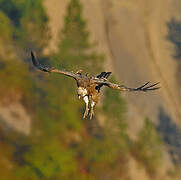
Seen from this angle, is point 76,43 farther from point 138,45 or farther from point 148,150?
point 138,45

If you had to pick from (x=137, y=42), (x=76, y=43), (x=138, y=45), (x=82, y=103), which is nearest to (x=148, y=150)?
(x=82, y=103)

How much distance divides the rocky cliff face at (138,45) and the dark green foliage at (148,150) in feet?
13.9

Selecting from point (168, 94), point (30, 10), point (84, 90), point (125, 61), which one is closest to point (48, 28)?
point (30, 10)

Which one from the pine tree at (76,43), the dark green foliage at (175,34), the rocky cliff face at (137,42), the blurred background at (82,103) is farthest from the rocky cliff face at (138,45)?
the pine tree at (76,43)

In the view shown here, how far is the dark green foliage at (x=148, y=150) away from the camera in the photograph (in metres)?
124

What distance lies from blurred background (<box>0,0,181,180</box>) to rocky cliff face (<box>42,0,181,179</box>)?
232 millimetres

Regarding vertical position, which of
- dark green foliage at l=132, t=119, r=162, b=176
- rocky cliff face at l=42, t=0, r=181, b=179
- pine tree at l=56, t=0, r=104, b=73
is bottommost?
dark green foliage at l=132, t=119, r=162, b=176

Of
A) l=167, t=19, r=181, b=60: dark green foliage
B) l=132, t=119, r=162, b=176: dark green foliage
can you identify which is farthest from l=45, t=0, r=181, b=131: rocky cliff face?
l=132, t=119, r=162, b=176: dark green foliage

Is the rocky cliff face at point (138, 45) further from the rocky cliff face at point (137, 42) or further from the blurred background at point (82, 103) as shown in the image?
the blurred background at point (82, 103)

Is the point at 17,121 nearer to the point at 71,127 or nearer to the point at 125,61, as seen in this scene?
the point at 71,127

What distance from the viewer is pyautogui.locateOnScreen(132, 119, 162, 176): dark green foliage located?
124 metres

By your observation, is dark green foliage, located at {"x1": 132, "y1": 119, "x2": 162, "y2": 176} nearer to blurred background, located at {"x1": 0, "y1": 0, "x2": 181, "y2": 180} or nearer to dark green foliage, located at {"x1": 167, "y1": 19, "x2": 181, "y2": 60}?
blurred background, located at {"x1": 0, "y1": 0, "x2": 181, "y2": 180}

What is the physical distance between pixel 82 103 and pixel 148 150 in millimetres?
21740

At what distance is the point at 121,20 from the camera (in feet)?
495
